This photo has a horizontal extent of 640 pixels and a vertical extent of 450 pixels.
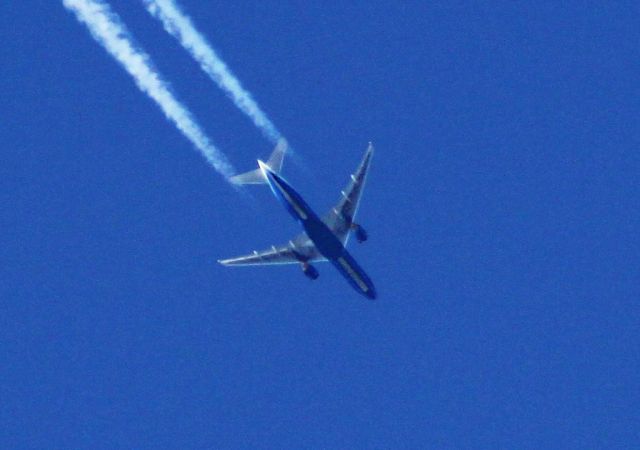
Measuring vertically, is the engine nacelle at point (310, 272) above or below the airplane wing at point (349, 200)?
below

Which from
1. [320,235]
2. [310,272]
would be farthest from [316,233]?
[310,272]

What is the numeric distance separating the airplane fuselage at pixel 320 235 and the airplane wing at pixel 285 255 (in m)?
2.17

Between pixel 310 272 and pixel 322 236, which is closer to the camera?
pixel 322 236

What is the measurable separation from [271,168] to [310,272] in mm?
8846

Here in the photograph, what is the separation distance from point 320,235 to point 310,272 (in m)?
4.16

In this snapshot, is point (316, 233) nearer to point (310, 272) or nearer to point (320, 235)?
point (320, 235)

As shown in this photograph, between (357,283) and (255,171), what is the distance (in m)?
10.5

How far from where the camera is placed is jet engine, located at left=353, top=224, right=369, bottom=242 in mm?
126812

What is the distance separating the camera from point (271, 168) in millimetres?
121250

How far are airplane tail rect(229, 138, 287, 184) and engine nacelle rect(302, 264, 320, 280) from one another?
8.34 meters

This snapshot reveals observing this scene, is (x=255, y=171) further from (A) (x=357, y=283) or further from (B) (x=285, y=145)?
(A) (x=357, y=283)

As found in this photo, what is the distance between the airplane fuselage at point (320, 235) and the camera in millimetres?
121750

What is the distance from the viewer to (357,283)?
12669cm

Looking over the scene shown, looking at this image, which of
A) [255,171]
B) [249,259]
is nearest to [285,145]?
[255,171]
